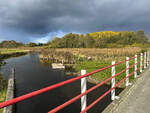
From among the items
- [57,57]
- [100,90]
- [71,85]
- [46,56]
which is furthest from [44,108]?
[46,56]

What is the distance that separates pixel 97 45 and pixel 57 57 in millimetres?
36546

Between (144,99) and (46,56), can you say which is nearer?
(144,99)

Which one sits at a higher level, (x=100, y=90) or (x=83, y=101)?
(x=83, y=101)

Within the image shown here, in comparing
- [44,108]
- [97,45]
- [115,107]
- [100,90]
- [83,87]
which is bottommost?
[44,108]

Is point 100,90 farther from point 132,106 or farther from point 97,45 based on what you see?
point 97,45

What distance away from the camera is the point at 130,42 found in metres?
62.4

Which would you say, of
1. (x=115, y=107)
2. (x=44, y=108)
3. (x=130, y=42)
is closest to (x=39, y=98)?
(x=44, y=108)

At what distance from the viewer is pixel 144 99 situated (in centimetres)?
359

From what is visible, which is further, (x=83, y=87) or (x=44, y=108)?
(x=44, y=108)

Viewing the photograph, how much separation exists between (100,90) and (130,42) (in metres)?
62.2

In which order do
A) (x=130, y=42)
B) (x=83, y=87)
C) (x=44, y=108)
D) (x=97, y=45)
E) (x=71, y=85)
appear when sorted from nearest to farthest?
(x=83, y=87) < (x=44, y=108) < (x=71, y=85) < (x=97, y=45) < (x=130, y=42)

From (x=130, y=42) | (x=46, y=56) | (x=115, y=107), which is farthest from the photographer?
(x=130, y=42)

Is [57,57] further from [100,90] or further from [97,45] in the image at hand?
[97,45]

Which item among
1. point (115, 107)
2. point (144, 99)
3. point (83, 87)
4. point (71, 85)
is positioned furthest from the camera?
point (71, 85)
